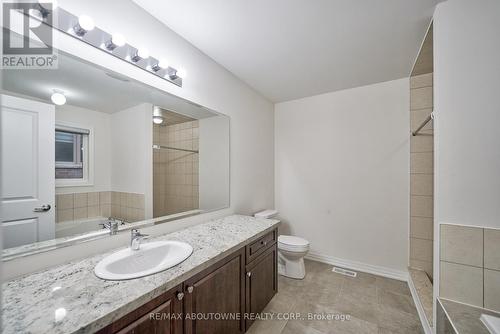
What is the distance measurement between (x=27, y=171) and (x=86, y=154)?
0.90ft

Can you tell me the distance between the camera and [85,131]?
1.27 metres

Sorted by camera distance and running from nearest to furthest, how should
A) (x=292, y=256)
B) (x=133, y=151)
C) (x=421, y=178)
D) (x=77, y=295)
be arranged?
(x=77, y=295) → (x=133, y=151) → (x=421, y=178) → (x=292, y=256)

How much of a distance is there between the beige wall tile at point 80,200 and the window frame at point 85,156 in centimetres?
6

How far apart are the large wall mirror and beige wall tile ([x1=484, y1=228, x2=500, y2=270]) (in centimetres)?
204

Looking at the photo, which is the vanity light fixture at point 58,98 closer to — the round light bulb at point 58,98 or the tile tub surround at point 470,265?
the round light bulb at point 58,98

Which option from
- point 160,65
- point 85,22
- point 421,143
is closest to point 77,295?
point 85,22

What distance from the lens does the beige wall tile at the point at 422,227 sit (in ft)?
7.45

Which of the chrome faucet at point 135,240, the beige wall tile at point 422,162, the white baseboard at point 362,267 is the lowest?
the white baseboard at point 362,267

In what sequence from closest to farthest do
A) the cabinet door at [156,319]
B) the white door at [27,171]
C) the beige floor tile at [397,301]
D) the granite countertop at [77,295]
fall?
the granite countertop at [77,295] < the cabinet door at [156,319] < the white door at [27,171] < the beige floor tile at [397,301]

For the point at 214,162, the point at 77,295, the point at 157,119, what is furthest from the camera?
the point at 214,162

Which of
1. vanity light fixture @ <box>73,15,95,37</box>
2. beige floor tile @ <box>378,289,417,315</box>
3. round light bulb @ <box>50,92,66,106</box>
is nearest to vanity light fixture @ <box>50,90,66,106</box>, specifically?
round light bulb @ <box>50,92,66,106</box>

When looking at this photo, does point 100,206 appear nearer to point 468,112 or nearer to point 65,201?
point 65,201

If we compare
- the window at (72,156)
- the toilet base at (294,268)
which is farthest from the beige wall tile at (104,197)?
the toilet base at (294,268)

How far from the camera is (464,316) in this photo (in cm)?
126
